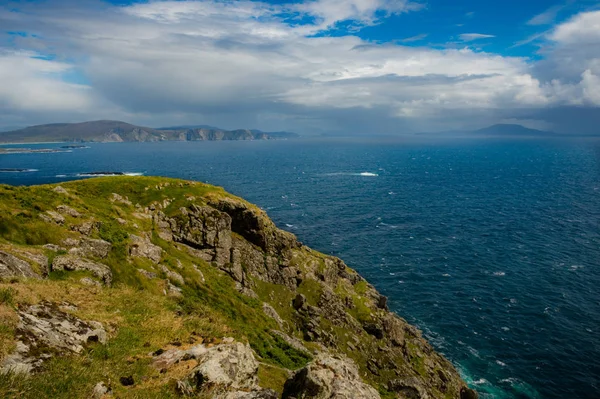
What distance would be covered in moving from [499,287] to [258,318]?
64.2m

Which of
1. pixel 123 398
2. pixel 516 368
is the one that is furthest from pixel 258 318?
pixel 516 368

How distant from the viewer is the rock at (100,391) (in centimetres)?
1362

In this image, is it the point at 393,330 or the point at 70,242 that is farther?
the point at 393,330

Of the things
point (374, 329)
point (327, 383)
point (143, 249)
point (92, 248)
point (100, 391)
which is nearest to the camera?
point (100, 391)

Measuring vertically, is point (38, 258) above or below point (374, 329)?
above

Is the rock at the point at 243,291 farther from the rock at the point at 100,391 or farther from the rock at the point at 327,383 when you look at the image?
the rock at the point at 100,391

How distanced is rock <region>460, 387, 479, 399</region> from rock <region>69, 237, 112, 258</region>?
53133mm

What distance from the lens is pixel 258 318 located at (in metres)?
40.7

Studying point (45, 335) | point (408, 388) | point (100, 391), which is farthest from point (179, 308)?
point (408, 388)

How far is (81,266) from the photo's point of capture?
1047 inches

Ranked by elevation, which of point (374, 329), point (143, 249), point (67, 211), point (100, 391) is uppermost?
point (67, 211)

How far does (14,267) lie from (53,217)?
1325cm

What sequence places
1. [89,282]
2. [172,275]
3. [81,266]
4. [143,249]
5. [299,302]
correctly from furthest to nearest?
[299,302], [143,249], [172,275], [81,266], [89,282]

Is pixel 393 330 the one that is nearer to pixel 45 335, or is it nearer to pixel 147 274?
pixel 147 274
